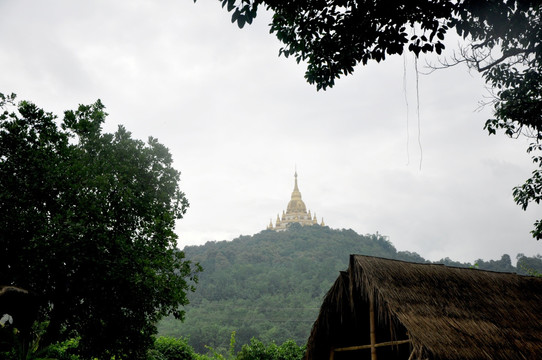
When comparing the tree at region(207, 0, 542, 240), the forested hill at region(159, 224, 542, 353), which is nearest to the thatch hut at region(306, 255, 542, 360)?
the tree at region(207, 0, 542, 240)

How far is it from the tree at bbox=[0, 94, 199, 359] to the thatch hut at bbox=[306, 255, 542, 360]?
184 inches

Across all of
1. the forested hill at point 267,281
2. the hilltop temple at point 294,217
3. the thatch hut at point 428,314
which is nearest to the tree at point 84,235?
the thatch hut at point 428,314

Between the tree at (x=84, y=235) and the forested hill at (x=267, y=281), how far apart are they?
83.9 ft

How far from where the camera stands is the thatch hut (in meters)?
5.32

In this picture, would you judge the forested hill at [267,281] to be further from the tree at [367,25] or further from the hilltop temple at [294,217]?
the tree at [367,25]

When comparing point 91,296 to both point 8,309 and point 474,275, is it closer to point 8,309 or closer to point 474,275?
point 8,309

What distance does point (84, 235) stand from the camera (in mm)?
8844

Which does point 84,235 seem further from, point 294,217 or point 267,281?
point 294,217

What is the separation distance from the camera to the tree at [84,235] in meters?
8.48

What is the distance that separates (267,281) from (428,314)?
4500 centimetres

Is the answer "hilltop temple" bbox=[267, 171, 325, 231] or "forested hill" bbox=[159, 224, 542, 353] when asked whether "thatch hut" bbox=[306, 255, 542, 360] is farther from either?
"hilltop temple" bbox=[267, 171, 325, 231]

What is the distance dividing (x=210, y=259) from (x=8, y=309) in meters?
49.4

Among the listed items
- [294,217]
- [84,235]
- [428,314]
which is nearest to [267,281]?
[294,217]

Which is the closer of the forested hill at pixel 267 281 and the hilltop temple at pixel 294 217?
the forested hill at pixel 267 281
